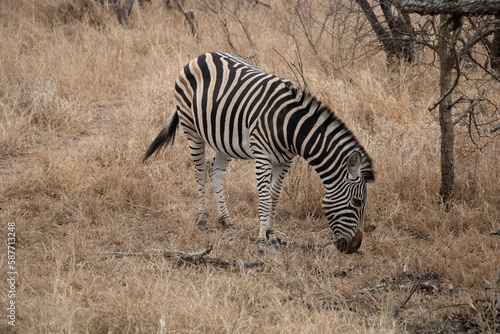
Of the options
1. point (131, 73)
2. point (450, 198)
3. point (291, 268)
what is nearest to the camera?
point (291, 268)

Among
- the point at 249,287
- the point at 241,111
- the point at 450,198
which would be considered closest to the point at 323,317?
the point at 249,287

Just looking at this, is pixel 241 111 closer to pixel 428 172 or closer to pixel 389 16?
pixel 428 172

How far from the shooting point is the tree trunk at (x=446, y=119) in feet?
15.5

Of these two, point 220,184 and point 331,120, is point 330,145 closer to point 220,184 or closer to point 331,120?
point 331,120

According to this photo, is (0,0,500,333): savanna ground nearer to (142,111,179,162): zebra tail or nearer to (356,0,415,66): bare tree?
(356,0,415,66): bare tree

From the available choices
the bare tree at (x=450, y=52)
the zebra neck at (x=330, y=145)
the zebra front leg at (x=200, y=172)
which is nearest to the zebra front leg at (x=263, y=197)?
the zebra neck at (x=330, y=145)

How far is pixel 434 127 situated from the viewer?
6379mm

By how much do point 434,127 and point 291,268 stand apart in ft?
10.3

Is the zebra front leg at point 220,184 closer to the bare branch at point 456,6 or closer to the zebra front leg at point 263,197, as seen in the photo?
the zebra front leg at point 263,197

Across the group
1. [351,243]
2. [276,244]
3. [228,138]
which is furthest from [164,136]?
[351,243]

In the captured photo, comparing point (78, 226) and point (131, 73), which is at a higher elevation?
point (131, 73)

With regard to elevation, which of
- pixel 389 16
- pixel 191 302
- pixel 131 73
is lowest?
pixel 191 302

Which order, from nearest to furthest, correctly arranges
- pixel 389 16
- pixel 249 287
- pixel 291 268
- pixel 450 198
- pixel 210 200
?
pixel 249 287
pixel 291 268
pixel 450 198
pixel 210 200
pixel 389 16

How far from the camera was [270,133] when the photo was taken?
4480 mm
